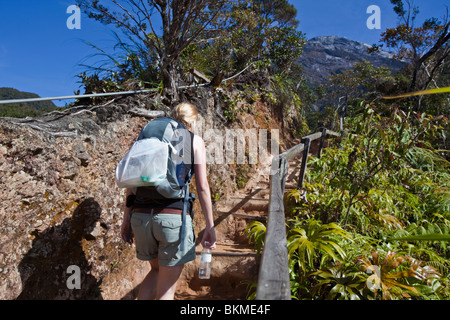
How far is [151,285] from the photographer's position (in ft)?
6.03

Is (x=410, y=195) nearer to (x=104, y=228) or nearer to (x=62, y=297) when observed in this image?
(x=104, y=228)

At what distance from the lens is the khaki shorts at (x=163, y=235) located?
164 cm

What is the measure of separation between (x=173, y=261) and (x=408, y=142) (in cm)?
275

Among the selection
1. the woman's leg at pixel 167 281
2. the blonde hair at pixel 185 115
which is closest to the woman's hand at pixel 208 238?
the woman's leg at pixel 167 281

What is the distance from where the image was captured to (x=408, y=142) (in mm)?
2693

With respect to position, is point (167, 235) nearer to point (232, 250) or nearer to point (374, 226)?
point (232, 250)

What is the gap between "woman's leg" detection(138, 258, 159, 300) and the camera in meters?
1.80

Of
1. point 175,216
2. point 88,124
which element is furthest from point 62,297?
point 88,124

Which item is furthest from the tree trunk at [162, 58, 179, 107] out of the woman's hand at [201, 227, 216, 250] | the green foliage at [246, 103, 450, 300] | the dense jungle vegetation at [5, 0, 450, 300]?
the woman's hand at [201, 227, 216, 250]

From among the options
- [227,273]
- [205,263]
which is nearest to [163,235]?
[205,263]

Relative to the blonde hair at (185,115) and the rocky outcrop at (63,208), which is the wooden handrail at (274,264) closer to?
the blonde hair at (185,115)

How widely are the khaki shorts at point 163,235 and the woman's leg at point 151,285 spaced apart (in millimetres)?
202

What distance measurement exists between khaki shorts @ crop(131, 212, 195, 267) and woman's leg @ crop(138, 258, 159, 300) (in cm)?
20
